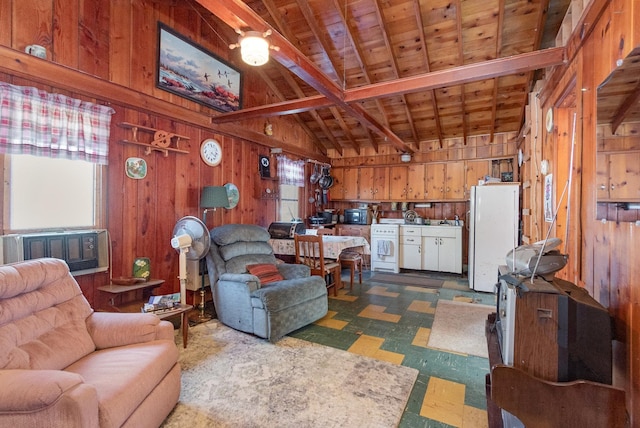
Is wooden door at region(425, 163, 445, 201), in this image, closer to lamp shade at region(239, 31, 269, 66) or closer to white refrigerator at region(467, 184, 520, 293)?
white refrigerator at region(467, 184, 520, 293)

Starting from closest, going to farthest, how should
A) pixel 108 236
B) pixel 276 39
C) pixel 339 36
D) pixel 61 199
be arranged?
pixel 276 39
pixel 61 199
pixel 108 236
pixel 339 36

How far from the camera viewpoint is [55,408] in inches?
47.1

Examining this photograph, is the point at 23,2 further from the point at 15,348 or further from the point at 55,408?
the point at 55,408

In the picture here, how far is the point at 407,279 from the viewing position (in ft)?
17.9

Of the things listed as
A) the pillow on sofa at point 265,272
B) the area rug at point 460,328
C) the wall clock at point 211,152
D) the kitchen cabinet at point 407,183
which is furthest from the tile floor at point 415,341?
the wall clock at point 211,152

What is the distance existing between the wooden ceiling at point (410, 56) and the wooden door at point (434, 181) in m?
0.77

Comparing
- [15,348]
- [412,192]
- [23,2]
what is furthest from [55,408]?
[412,192]

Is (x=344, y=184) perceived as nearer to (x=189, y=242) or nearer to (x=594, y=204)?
(x=189, y=242)

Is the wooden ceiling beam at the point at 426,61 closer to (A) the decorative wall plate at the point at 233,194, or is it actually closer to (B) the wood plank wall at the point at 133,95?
(B) the wood plank wall at the point at 133,95

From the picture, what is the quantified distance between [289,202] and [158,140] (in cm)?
284

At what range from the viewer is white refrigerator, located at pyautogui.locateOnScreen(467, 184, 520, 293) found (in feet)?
14.8

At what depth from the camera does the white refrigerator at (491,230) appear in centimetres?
452

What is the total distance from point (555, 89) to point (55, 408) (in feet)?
13.3

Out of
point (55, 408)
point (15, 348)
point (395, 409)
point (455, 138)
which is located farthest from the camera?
point (455, 138)
